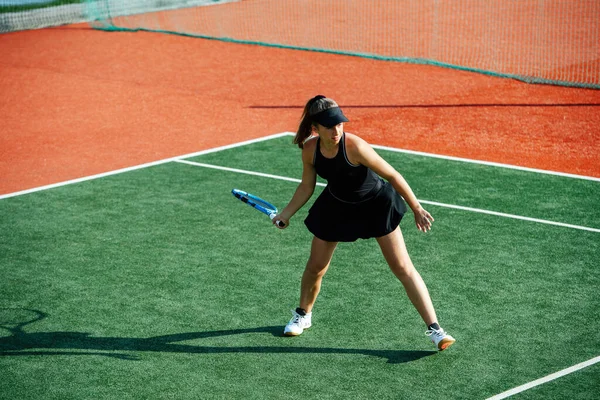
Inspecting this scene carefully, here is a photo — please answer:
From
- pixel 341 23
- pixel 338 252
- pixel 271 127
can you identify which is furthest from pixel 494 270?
pixel 341 23

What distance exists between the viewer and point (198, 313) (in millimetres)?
8383

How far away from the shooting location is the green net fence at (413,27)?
20.7 metres

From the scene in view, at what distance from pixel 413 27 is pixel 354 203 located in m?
18.2

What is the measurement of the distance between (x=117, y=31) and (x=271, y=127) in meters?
10.5

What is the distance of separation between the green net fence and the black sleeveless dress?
12.3 m

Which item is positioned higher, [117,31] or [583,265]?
[117,31]

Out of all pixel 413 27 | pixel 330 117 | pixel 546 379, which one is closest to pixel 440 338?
pixel 546 379

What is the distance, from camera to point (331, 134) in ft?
22.3

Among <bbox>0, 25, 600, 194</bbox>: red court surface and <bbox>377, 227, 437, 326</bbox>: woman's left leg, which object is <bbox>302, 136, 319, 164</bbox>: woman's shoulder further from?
<bbox>0, 25, 600, 194</bbox>: red court surface

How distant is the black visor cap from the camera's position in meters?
6.71

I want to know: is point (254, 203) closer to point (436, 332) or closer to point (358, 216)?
point (358, 216)

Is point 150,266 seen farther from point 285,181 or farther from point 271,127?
point 271,127

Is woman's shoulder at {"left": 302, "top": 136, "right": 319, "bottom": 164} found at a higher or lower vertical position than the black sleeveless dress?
higher

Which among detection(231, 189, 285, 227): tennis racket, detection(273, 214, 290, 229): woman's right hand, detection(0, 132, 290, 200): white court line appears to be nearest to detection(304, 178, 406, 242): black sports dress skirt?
Result: detection(273, 214, 290, 229): woman's right hand
